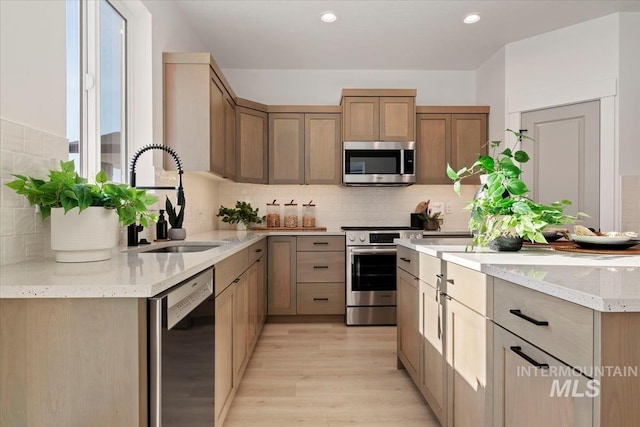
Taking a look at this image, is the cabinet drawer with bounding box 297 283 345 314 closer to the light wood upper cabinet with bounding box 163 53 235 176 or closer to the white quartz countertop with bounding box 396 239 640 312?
the light wood upper cabinet with bounding box 163 53 235 176

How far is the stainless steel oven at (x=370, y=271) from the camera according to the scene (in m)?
3.57

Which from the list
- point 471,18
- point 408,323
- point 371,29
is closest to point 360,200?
point 371,29

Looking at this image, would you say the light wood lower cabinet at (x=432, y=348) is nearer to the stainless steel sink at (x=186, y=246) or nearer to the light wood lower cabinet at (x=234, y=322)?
the light wood lower cabinet at (x=234, y=322)

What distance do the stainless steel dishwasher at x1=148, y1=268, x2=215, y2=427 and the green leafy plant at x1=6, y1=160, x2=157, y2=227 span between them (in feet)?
1.26

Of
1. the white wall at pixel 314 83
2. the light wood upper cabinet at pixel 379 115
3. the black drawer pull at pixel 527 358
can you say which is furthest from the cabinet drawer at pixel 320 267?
the black drawer pull at pixel 527 358

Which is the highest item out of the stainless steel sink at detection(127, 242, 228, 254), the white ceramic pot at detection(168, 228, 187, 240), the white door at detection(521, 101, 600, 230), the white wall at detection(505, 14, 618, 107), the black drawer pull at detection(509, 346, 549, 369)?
the white wall at detection(505, 14, 618, 107)

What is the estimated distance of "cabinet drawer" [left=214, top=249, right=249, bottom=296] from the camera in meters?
1.64

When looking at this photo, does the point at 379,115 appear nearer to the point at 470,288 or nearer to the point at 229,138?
the point at 229,138

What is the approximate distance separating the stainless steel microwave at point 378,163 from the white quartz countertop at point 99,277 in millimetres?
2620

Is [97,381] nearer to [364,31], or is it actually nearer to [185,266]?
[185,266]

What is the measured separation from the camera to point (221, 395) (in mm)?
1671

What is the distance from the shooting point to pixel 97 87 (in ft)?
6.67

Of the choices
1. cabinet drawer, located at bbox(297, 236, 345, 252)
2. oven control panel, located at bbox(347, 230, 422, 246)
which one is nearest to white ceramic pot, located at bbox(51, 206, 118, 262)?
cabinet drawer, located at bbox(297, 236, 345, 252)

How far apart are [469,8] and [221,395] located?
11.0 feet
